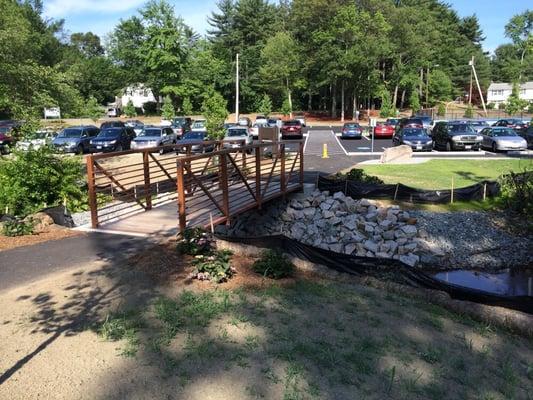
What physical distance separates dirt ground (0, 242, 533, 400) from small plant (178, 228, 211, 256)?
0.75m

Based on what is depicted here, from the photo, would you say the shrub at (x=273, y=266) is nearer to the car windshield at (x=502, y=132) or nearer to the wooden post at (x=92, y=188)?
the wooden post at (x=92, y=188)

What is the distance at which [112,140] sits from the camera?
29.8 m

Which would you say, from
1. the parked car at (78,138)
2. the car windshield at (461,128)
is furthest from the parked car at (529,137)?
the parked car at (78,138)

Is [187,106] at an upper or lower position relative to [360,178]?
upper

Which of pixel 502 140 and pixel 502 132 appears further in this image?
pixel 502 132

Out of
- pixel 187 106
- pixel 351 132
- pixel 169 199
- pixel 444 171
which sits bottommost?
pixel 444 171

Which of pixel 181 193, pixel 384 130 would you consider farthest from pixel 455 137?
pixel 181 193

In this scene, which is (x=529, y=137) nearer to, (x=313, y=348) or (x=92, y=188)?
(x=92, y=188)

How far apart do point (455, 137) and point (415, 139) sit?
2446 millimetres

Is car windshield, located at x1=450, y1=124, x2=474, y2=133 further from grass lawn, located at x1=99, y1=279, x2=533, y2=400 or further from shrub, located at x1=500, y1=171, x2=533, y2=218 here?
grass lawn, located at x1=99, y1=279, x2=533, y2=400

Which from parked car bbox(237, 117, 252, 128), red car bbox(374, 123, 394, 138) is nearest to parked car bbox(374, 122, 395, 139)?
red car bbox(374, 123, 394, 138)

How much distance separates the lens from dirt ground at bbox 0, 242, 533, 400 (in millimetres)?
4484

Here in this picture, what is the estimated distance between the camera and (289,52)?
7081 centimetres

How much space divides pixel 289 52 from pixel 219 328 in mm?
69180
